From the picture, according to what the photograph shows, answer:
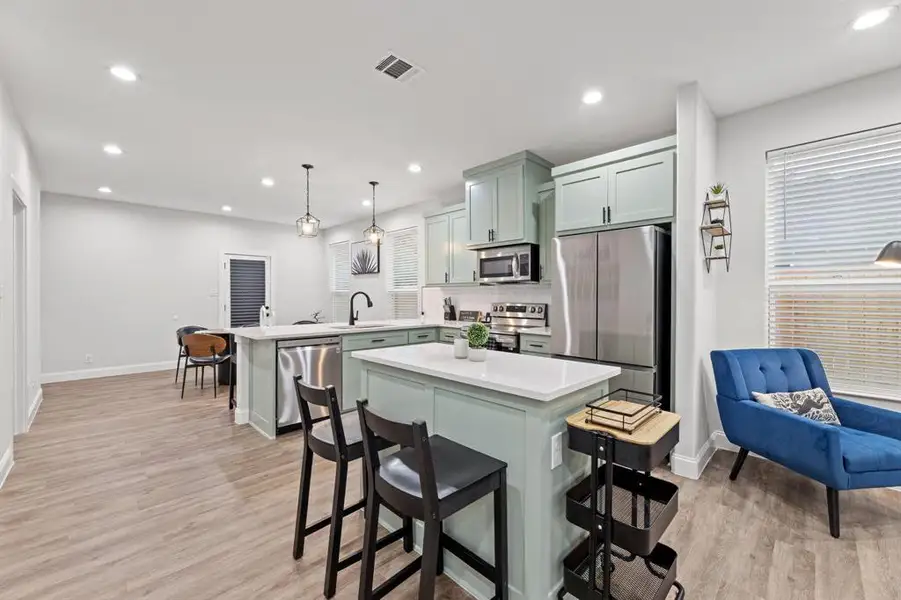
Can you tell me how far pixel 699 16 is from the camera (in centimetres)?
212

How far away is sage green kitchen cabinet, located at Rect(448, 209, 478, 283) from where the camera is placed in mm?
5070

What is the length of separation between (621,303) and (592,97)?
158cm

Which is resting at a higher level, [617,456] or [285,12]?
[285,12]

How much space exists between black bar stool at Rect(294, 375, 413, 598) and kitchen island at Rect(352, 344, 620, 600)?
0.32m

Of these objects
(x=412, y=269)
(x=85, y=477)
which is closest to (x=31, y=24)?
(x=85, y=477)

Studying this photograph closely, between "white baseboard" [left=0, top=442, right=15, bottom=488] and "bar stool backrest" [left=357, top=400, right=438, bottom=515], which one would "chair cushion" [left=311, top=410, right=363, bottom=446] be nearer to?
"bar stool backrest" [left=357, top=400, right=438, bottom=515]

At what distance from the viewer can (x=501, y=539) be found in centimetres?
151

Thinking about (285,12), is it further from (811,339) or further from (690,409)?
(811,339)

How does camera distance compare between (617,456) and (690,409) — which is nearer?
(617,456)

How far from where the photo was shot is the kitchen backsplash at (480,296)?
4.74m

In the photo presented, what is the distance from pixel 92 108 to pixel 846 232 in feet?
18.9

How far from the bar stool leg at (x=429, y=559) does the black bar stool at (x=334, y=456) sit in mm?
387

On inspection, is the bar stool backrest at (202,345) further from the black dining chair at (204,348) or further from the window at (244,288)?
the window at (244,288)

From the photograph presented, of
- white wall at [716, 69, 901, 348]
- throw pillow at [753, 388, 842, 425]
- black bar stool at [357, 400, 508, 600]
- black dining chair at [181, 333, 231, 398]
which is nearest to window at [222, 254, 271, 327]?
black dining chair at [181, 333, 231, 398]
